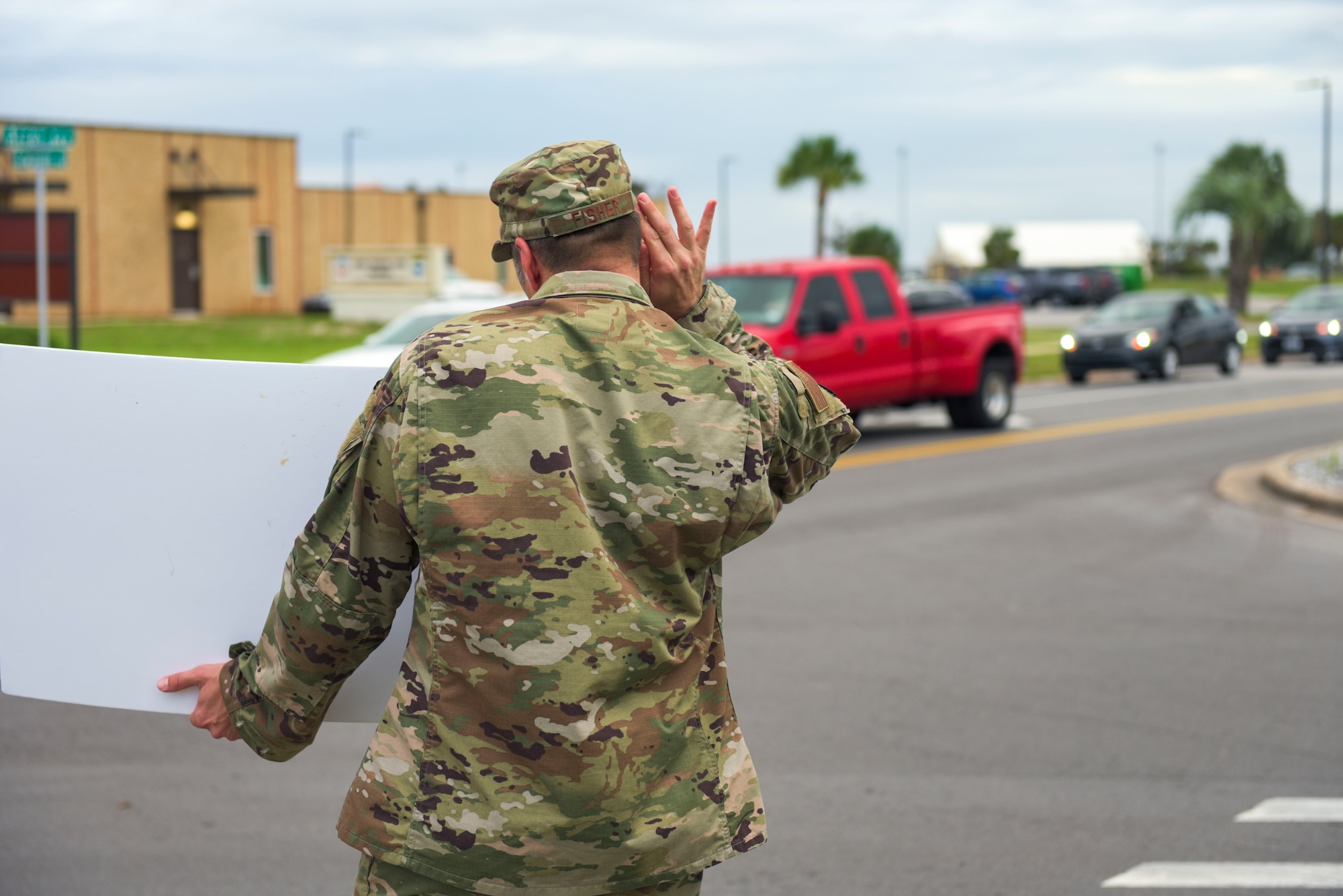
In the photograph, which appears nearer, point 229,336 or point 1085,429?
point 1085,429

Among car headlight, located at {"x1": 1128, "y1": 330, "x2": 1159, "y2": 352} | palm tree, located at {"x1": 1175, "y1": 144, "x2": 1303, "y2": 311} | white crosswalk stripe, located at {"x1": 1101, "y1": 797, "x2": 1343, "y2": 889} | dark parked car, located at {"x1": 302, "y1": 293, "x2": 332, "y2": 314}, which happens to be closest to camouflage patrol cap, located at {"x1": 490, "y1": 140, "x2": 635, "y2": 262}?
white crosswalk stripe, located at {"x1": 1101, "y1": 797, "x2": 1343, "y2": 889}

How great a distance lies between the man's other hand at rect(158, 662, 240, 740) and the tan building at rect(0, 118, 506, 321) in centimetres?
4245

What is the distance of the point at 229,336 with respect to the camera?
36.8 m

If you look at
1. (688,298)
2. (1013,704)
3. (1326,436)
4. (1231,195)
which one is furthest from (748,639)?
(1231,195)

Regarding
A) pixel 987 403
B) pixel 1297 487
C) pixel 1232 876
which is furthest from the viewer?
pixel 987 403

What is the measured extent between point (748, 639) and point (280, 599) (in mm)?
5256

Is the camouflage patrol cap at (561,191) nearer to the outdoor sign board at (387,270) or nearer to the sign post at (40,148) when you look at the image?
the sign post at (40,148)

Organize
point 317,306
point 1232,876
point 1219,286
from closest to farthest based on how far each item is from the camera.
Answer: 1. point 1232,876
2. point 317,306
3. point 1219,286

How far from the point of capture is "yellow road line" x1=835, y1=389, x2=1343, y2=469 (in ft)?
49.3

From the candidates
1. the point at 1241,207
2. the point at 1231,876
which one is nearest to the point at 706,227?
the point at 1231,876

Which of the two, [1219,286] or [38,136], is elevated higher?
[38,136]

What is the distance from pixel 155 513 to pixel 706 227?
1.07 m

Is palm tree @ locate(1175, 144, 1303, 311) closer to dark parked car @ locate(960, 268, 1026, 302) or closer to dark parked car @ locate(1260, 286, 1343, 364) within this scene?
dark parked car @ locate(960, 268, 1026, 302)

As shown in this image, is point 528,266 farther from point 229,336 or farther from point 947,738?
point 229,336
